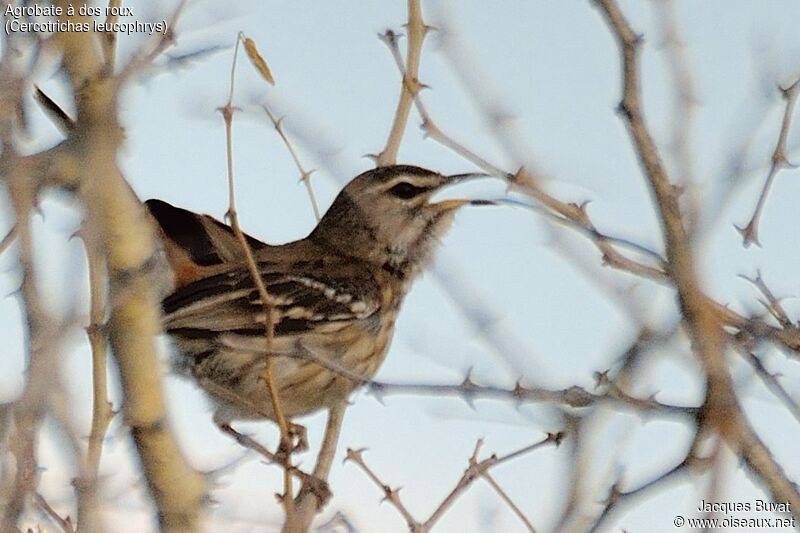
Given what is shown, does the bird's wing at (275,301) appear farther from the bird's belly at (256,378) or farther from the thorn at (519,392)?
the thorn at (519,392)

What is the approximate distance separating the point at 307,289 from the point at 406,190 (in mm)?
807

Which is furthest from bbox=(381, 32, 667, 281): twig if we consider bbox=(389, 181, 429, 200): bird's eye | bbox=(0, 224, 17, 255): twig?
bbox=(389, 181, 429, 200): bird's eye

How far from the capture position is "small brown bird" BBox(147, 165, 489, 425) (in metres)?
5.35

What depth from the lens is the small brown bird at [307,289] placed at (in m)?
5.35

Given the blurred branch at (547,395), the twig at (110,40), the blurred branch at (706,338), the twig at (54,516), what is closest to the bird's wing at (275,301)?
the twig at (54,516)

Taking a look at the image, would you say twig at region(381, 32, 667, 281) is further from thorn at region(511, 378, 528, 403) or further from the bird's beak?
the bird's beak

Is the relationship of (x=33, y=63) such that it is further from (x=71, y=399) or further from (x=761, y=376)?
(x=761, y=376)

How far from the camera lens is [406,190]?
6.26 metres

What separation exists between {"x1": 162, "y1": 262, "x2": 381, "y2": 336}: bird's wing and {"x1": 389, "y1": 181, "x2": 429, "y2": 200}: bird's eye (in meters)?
0.44

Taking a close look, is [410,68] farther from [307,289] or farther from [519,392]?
[519,392]

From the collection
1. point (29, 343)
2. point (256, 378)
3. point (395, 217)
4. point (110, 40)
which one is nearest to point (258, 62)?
point (110, 40)

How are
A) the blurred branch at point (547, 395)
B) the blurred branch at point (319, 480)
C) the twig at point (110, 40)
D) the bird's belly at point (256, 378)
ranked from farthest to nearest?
1. the bird's belly at point (256, 378)
2. the blurred branch at point (319, 480)
3. the twig at point (110, 40)
4. the blurred branch at point (547, 395)

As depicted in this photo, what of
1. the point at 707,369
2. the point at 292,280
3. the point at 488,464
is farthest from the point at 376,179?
the point at 707,369

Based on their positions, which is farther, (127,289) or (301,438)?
(301,438)
